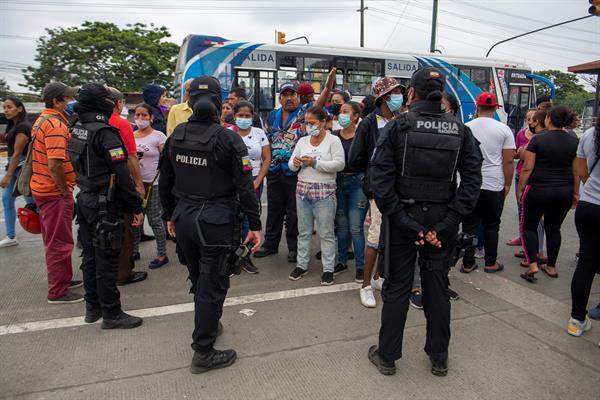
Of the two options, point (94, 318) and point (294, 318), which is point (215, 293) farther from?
point (94, 318)

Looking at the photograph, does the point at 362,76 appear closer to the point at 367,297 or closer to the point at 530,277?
the point at 530,277

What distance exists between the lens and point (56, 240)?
367 centimetres

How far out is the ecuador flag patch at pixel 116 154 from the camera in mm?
3080

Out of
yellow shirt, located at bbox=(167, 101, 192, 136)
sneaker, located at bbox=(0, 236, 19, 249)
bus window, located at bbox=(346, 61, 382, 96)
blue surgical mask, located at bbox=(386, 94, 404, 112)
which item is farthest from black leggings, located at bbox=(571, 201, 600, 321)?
A: bus window, located at bbox=(346, 61, 382, 96)

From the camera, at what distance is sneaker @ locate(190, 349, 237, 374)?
2.65m

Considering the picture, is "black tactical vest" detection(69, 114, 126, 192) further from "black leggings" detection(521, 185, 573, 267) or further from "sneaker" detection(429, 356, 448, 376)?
"black leggings" detection(521, 185, 573, 267)

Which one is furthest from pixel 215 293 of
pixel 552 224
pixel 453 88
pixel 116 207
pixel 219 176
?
pixel 453 88

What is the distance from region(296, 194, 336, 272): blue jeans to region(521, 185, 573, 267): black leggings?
83.5 inches

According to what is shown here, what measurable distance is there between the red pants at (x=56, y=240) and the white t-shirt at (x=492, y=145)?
4055mm

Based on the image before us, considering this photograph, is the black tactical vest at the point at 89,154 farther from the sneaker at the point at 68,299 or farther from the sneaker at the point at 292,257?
the sneaker at the point at 292,257

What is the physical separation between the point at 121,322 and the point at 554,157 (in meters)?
4.33

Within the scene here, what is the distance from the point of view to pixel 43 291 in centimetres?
398

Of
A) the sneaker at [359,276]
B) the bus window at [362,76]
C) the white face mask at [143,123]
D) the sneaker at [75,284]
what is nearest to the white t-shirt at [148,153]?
the white face mask at [143,123]

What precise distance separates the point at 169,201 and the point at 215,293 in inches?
29.7
